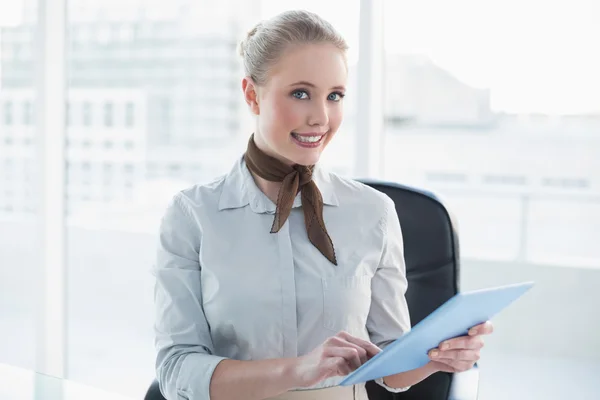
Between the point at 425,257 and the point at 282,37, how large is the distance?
2.05 feet

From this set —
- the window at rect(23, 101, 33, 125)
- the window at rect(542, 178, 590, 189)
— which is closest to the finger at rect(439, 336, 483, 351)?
the window at rect(542, 178, 590, 189)

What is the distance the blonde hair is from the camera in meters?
1.43

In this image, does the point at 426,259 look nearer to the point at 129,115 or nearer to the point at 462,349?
the point at 462,349

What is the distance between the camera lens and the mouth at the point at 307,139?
1432 mm

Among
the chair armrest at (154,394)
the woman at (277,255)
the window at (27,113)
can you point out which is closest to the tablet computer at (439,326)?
the woman at (277,255)

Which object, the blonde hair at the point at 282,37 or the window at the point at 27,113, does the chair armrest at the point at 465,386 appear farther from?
the window at the point at 27,113

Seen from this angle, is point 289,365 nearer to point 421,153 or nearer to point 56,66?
point 421,153

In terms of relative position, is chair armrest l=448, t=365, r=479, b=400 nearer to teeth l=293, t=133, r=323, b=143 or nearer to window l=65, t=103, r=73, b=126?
teeth l=293, t=133, r=323, b=143

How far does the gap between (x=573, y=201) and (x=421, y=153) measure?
0.59 meters

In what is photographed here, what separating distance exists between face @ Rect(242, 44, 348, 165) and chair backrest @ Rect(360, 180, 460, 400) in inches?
14.6

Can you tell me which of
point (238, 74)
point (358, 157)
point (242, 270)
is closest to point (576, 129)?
point (358, 157)

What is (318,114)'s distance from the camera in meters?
1.41

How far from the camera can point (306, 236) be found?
1499 mm

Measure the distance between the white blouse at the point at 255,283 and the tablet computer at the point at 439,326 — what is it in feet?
1.03
